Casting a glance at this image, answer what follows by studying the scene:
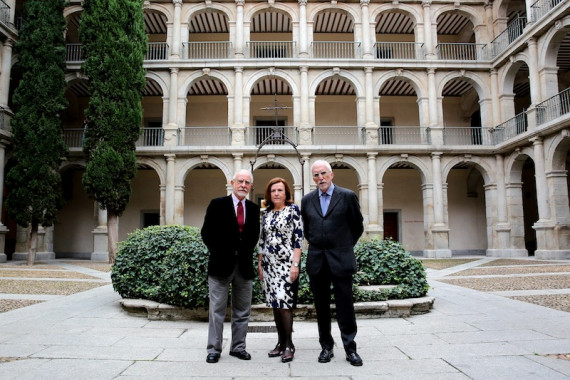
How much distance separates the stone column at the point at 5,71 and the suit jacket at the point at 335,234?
1821 centimetres

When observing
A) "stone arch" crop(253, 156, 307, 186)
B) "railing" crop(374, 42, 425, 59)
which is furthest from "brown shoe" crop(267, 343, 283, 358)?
"railing" crop(374, 42, 425, 59)

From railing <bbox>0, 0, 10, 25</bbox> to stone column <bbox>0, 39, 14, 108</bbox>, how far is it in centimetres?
80

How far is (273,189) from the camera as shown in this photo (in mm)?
3695

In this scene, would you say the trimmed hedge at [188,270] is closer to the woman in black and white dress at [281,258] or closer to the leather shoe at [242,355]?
the woman in black and white dress at [281,258]

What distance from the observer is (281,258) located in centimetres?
360

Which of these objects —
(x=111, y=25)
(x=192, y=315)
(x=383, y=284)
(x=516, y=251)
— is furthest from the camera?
(x=516, y=251)

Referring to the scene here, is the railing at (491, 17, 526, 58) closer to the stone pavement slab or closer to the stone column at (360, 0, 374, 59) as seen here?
the stone column at (360, 0, 374, 59)

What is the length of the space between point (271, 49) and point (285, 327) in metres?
19.7

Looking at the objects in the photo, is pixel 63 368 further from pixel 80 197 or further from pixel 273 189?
pixel 80 197

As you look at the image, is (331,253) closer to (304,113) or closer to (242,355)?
(242,355)

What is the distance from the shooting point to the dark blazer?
362 cm

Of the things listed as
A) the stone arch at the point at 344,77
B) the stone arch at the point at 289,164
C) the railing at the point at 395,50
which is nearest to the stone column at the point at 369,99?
the stone arch at the point at 344,77

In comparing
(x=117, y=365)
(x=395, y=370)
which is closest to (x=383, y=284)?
(x=395, y=370)

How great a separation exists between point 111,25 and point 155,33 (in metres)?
6.93
